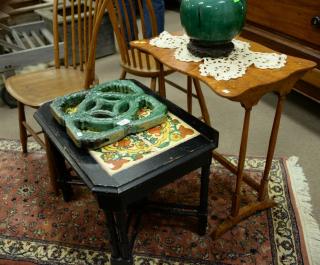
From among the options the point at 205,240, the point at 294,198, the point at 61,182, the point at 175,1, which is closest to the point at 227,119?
the point at 294,198

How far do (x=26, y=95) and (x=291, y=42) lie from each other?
143 cm

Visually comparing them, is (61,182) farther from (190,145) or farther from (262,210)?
(262,210)

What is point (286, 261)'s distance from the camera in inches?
46.9

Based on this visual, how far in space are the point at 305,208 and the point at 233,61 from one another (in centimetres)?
72

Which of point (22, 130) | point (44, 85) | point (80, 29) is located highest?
point (80, 29)

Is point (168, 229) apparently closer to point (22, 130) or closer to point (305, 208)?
point (305, 208)

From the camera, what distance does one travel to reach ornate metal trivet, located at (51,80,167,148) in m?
0.99

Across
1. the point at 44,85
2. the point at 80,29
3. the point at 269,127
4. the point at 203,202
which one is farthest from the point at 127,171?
the point at 269,127

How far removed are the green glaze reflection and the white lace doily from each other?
69 mm

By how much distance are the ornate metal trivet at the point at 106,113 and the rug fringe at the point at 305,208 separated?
74 cm

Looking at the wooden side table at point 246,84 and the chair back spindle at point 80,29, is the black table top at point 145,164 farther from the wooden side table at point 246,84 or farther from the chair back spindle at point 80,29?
the chair back spindle at point 80,29

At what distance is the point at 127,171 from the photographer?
91 centimetres

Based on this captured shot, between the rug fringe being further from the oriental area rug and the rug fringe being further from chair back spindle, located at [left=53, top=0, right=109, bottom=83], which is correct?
chair back spindle, located at [left=53, top=0, right=109, bottom=83]

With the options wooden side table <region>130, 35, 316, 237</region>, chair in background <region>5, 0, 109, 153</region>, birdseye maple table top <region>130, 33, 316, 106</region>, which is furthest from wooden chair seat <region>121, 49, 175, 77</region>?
birdseye maple table top <region>130, 33, 316, 106</region>
